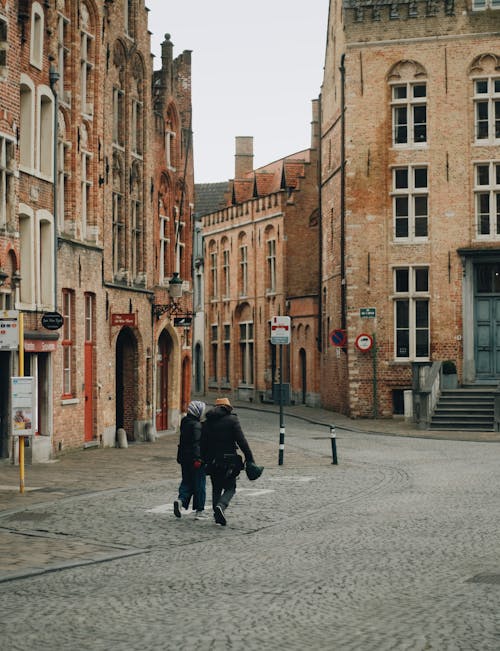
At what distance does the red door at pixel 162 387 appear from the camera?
1309 inches

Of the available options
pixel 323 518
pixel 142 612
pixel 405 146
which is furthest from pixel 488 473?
pixel 405 146

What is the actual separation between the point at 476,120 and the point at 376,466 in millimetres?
19779

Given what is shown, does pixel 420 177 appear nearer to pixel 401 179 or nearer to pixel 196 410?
pixel 401 179

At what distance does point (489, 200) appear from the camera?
38.3m

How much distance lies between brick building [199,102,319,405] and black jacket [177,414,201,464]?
34728 millimetres

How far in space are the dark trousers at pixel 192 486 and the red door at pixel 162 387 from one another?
731 inches

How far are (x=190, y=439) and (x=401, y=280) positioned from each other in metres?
25.7

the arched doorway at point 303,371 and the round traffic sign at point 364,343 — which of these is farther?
the arched doorway at point 303,371

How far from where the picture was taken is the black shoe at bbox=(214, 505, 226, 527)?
44.8 feet

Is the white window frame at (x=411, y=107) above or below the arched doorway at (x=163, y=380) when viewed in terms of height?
above

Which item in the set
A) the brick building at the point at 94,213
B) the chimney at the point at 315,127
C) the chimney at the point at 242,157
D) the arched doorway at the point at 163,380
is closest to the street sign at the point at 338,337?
the brick building at the point at 94,213

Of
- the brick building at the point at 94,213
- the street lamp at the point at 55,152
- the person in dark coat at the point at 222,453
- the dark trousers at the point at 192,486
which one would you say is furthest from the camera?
the street lamp at the point at 55,152

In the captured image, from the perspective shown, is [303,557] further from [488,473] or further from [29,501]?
[488,473]

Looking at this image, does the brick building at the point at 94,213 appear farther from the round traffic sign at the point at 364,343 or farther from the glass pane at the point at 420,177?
the glass pane at the point at 420,177
